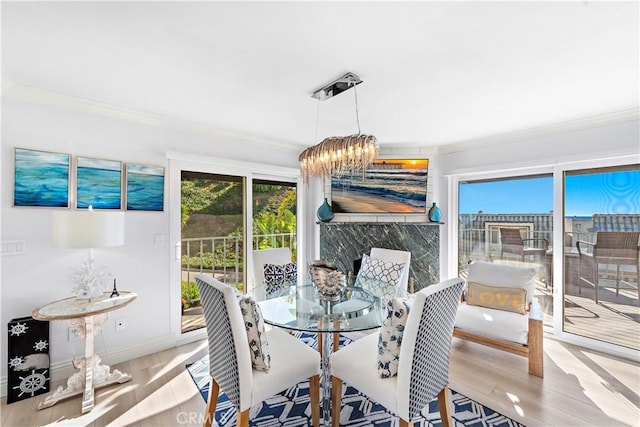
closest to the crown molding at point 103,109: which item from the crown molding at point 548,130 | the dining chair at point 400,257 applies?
the dining chair at point 400,257

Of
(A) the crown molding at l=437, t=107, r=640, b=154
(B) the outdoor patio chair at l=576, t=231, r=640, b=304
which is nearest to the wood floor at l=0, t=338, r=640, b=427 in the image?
(B) the outdoor patio chair at l=576, t=231, r=640, b=304

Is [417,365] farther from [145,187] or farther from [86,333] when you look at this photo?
[145,187]

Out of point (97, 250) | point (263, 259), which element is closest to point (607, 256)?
point (263, 259)

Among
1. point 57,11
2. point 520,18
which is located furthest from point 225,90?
point 520,18

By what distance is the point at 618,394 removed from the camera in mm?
2137

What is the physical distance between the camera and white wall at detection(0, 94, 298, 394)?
2115 mm

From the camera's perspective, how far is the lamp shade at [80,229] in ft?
6.51

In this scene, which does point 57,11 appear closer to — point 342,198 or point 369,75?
point 369,75

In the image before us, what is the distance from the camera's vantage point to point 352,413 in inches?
76.8

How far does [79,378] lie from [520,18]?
12.0 ft

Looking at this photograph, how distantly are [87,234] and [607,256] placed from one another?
473 cm

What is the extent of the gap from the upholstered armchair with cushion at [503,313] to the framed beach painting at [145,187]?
10.6ft

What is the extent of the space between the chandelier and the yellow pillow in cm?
195

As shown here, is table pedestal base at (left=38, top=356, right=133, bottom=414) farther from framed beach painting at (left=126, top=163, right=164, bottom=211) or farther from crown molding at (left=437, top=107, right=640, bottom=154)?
crown molding at (left=437, top=107, right=640, bottom=154)
